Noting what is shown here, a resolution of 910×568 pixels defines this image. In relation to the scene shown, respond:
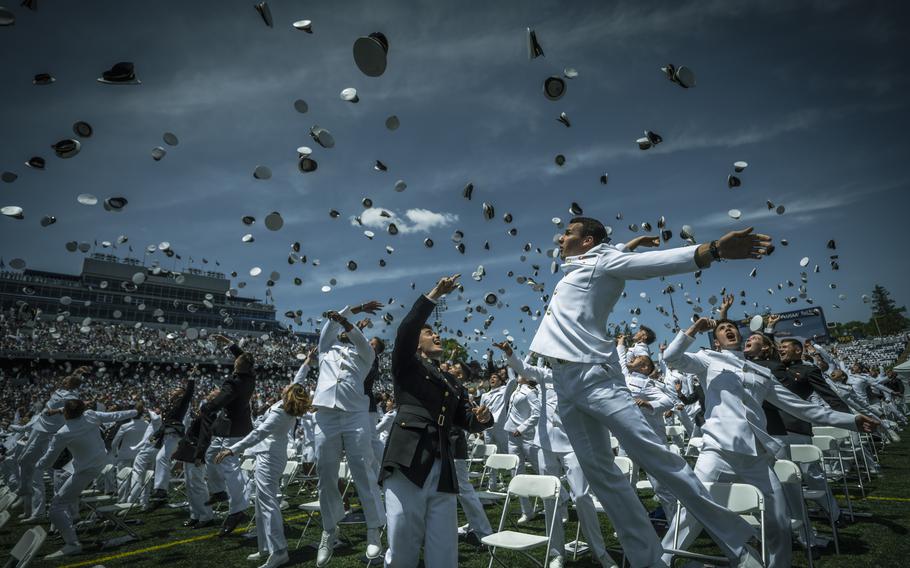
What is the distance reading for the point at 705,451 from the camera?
4.47 metres

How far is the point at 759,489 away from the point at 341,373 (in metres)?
5.01

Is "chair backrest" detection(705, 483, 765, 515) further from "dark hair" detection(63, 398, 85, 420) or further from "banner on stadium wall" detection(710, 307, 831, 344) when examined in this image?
"banner on stadium wall" detection(710, 307, 831, 344)

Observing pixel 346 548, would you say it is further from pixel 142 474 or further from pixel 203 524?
pixel 142 474

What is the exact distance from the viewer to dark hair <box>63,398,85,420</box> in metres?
7.57

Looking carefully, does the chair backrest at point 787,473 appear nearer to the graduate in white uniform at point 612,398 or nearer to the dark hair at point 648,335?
the graduate in white uniform at point 612,398

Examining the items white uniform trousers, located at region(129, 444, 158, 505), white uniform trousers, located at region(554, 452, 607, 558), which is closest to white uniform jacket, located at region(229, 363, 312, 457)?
white uniform trousers, located at region(554, 452, 607, 558)

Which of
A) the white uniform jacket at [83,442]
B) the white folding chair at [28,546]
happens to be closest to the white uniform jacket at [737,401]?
the white folding chair at [28,546]

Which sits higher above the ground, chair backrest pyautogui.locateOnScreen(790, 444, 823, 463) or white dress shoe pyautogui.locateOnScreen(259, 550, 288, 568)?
chair backrest pyautogui.locateOnScreen(790, 444, 823, 463)

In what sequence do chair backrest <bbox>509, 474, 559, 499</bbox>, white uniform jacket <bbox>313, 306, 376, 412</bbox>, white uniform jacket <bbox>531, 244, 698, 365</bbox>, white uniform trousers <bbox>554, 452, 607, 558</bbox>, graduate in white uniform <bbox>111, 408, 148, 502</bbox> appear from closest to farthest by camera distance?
white uniform jacket <bbox>531, 244, 698, 365</bbox> < white uniform trousers <bbox>554, 452, 607, 558</bbox> < chair backrest <bbox>509, 474, 559, 499</bbox> < white uniform jacket <bbox>313, 306, 376, 412</bbox> < graduate in white uniform <bbox>111, 408, 148, 502</bbox>

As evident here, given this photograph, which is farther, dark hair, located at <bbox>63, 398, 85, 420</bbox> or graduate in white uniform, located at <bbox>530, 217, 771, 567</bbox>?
dark hair, located at <bbox>63, 398, 85, 420</bbox>

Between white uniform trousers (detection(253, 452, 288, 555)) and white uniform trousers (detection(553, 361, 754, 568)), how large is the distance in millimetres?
4552

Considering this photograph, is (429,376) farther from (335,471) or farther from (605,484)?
(335,471)

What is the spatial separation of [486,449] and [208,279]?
84.5 m

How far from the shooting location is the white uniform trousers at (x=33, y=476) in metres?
10.1
